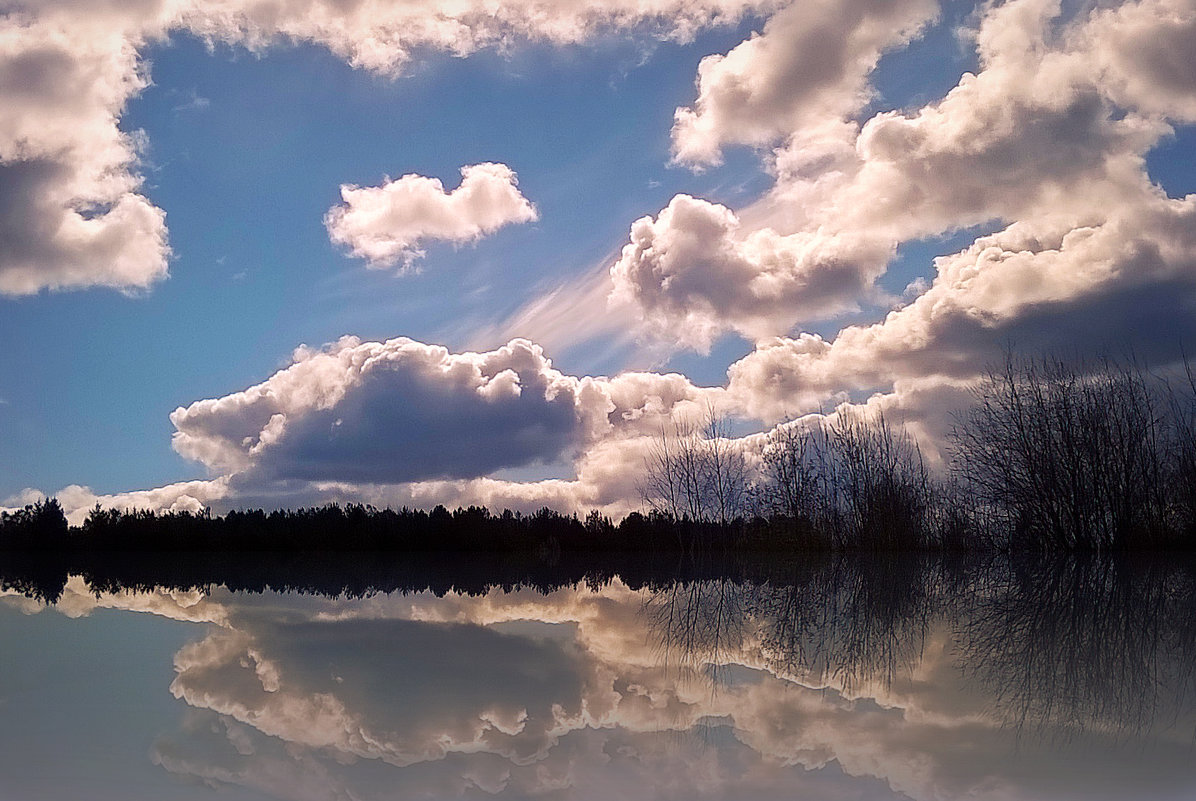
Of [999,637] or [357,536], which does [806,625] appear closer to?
[999,637]

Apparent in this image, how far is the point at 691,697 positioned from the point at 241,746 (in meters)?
1.15

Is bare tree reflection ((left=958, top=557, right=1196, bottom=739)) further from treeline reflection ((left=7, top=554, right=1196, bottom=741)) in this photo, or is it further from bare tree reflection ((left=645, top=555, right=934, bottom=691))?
bare tree reflection ((left=645, top=555, right=934, bottom=691))

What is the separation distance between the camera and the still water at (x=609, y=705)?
5.08 ft

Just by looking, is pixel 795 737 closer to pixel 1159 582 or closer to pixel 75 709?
pixel 75 709

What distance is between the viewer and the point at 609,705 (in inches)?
86.5

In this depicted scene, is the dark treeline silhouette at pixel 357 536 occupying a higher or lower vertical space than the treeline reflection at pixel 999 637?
higher

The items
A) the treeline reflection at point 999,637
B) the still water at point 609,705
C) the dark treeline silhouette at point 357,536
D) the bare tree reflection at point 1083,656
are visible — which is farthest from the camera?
the dark treeline silhouette at point 357,536

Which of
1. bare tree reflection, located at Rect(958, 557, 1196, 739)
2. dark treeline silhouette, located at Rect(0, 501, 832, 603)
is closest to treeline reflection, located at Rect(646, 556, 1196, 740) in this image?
bare tree reflection, located at Rect(958, 557, 1196, 739)

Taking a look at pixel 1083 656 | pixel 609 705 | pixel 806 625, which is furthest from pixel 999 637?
pixel 609 705

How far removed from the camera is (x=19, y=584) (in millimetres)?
7457

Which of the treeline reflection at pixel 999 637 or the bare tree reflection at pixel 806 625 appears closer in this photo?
the treeline reflection at pixel 999 637

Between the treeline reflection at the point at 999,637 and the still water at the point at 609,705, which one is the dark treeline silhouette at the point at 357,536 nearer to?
the treeline reflection at the point at 999,637

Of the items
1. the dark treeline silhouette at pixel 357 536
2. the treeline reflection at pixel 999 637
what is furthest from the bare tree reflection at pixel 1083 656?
the dark treeline silhouette at pixel 357 536

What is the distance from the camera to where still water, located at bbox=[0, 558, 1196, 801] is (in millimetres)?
1550
